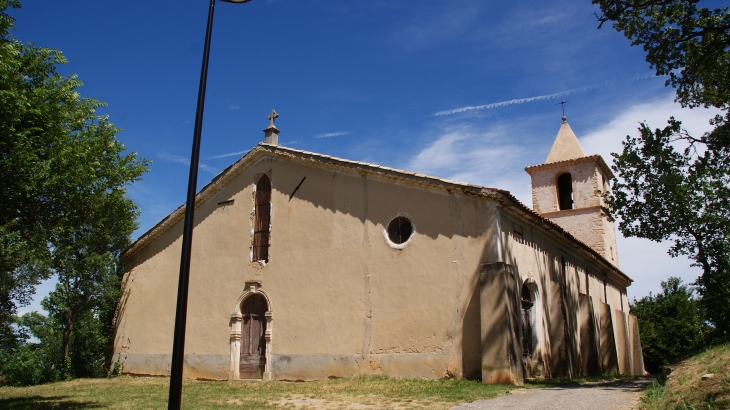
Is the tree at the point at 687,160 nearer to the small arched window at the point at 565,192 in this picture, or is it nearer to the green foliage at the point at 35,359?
the small arched window at the point at 565,192

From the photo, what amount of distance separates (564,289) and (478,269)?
6734mm

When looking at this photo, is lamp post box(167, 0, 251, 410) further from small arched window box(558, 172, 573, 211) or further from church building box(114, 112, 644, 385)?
small arched window box(558, 172, 573, 211)

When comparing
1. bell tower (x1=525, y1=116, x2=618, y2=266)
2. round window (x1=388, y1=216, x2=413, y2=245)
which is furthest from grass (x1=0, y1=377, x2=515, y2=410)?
bell tower (x1=525, y1=116, x2=618, y2=266)

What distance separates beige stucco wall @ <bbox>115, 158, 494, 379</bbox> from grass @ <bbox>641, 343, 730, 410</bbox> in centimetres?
497

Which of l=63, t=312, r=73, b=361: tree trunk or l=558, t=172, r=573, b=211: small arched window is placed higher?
l=558, t=172, r=573, b=211: small arched window

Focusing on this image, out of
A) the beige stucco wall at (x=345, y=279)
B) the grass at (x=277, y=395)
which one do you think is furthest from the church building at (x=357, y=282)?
the grass at (x=277, y=395)

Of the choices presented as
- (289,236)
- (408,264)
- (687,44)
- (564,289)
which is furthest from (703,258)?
(289,236)

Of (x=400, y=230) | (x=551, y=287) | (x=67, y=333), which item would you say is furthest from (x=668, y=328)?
(x=67, y=333)

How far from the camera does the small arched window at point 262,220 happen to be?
18812mm

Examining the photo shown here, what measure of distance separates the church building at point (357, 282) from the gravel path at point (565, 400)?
189cm

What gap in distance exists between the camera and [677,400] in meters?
8.55

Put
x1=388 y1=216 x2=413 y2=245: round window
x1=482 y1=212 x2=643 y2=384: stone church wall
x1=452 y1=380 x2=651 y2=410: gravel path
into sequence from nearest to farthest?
x1=452 y1=380 x2=651 y2=410: gravel path, x1=388 y1=216 x2=413 y2=245: round window, x1=482 y1=212 x2=643 y2=384: stone church wall

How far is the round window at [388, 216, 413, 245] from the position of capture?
16016 mm

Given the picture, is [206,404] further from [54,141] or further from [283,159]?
[283,159]
